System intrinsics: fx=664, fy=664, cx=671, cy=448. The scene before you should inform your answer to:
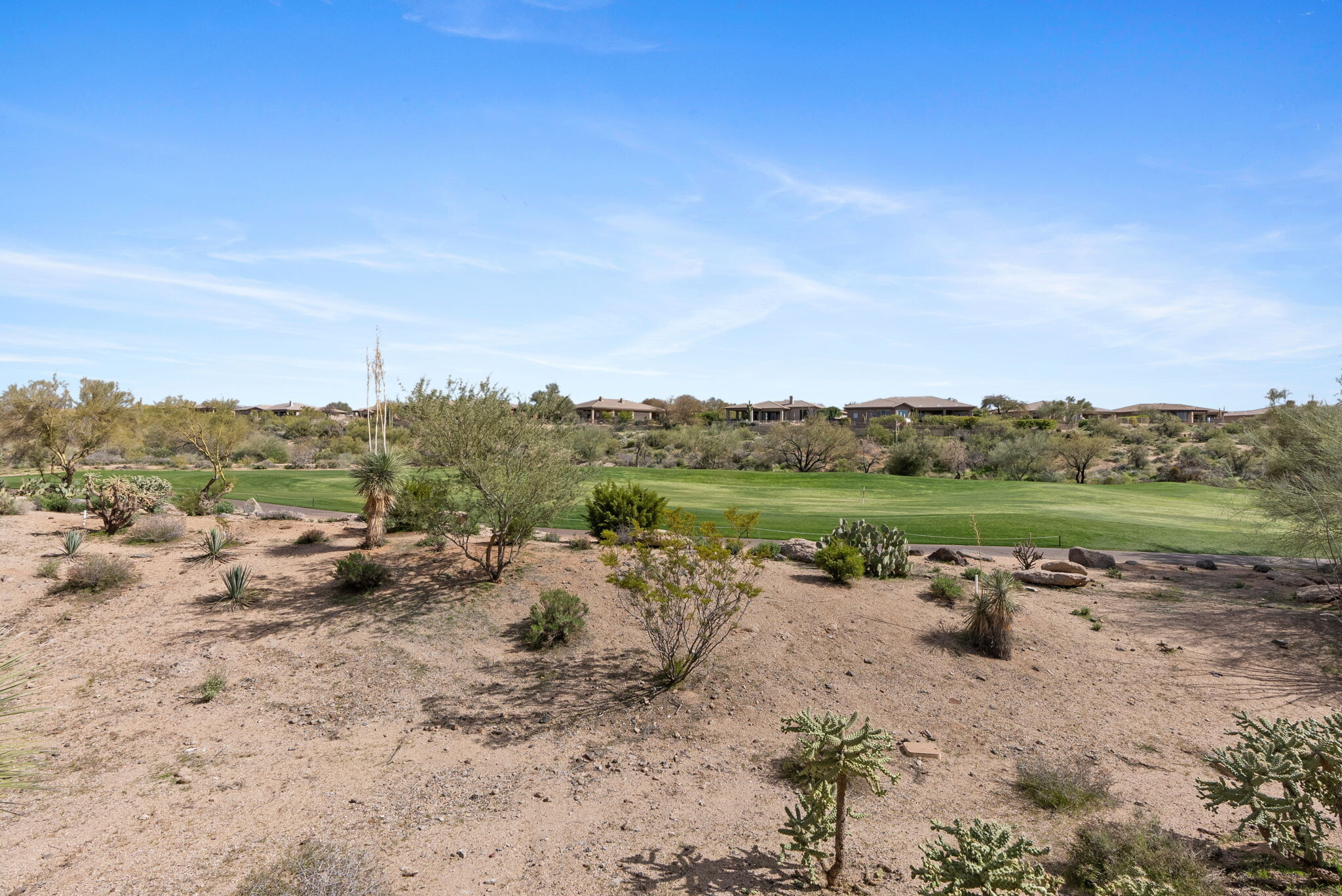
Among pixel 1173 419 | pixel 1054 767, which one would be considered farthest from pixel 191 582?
pixel 1173 419

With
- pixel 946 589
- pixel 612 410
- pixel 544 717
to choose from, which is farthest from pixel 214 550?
pixel 612 410

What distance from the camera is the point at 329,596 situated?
12859 mm

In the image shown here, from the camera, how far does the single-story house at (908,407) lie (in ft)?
322

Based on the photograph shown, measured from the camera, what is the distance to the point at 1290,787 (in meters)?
5.30

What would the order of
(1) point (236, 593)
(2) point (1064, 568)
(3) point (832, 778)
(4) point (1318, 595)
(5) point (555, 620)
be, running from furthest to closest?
(2) point (1064, 568) < (4) point (1318, 595) < (1) point (236, 593) < (5) point (555, 620) < (3) point (832, 778)

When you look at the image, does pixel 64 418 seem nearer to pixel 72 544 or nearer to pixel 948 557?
pixel 72 544

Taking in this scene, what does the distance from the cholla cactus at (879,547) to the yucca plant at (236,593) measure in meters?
11.4

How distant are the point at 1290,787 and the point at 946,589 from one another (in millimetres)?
7081

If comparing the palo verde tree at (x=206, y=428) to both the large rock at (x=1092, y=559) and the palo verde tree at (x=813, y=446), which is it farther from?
the palo verde tree at (x=813, y=446)

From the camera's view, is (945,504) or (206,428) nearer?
(206,428)

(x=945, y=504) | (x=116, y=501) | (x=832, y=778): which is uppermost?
(x=116, y=501)

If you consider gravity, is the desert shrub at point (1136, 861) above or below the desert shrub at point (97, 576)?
below

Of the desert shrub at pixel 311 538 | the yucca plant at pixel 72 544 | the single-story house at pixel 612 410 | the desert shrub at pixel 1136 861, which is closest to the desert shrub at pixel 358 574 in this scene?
the desert shrub at pixel 311 538

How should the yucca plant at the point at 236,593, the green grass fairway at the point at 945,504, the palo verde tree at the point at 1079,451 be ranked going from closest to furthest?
the yucca plant at the point at 236,593, the green grass fairway at the point at 945,504, the palo verde tree at the point at 1079,451
